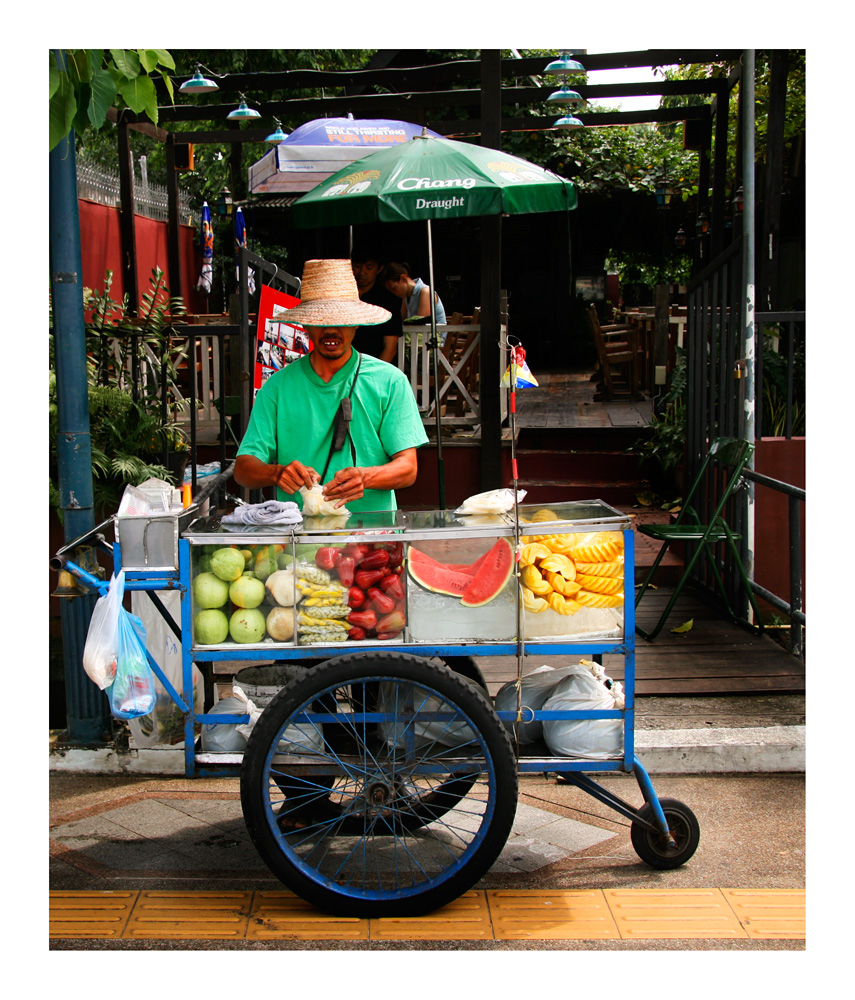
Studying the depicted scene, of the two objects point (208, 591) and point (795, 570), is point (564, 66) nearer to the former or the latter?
point (795, 570)

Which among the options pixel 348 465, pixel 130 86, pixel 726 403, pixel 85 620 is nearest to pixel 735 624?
pixel 726 403

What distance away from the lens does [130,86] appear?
11.3 ft

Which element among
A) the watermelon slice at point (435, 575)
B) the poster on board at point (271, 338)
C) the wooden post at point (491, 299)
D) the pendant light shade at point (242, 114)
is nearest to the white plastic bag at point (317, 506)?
the watermelon slice at point (435, 575)

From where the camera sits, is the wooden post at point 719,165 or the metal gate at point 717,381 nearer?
the metal gate at point 717,381

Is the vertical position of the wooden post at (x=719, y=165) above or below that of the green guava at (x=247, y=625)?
above

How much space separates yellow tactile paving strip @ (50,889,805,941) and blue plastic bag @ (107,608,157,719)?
71 cm

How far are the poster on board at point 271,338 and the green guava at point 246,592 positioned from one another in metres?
2.13

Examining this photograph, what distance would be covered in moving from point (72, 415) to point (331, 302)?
1368mm

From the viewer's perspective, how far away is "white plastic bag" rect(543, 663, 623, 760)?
127 inches

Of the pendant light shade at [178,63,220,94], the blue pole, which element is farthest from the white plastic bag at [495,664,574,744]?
the pendant light shade at [178,63,220,94]

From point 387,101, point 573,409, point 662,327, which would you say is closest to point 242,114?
point 387,101

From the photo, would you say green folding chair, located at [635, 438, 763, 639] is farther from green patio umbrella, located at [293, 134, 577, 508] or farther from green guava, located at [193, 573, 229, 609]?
green guava, located at [193, 573, 229, 609]

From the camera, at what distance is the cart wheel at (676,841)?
135 inches

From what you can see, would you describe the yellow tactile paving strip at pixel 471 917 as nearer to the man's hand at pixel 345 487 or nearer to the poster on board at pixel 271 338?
the man's hand at pixel 345 487
